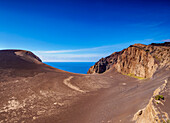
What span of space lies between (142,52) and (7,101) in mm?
30944

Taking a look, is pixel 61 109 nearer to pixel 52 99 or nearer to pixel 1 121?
pixel 52 99

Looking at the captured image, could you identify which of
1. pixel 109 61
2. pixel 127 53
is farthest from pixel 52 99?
pixel 109 61

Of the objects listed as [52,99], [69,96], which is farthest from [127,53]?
[52,99]

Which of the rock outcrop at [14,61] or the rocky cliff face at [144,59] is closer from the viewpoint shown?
the rocky cliff face at [144,59]

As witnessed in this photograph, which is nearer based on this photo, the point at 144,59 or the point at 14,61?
the point at 144,59

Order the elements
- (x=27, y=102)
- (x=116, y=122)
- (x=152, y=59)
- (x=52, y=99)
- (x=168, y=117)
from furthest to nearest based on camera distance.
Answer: (x=152, y=59), (x=52, y=99), (x=27, y=102), (x=116, y=122), (x=168, y=117)

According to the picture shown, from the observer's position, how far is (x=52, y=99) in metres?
12.6

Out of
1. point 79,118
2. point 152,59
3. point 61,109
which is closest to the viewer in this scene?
point 79,118

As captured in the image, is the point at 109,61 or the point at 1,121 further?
the point at 109,61

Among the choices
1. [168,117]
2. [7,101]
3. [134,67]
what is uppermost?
[134,67]

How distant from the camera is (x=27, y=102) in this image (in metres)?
11.2

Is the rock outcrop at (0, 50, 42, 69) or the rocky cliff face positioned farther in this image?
the rock outcrop at (0, 50, 42, 69)

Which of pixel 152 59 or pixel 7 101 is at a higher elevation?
pixel 152 59

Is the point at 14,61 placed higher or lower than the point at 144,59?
lower
